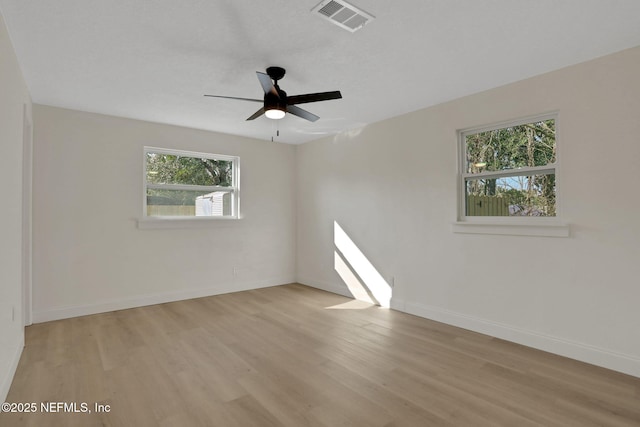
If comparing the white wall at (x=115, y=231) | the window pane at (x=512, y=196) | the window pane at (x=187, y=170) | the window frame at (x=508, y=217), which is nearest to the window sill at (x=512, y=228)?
the window frame at (x=508, y=217)

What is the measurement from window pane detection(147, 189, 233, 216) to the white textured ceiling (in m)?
1.44

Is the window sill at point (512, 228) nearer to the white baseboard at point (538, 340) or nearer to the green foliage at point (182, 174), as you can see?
the white baseboard at point (538, 340)

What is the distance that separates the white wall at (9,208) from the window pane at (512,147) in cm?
414

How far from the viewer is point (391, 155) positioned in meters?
4.44

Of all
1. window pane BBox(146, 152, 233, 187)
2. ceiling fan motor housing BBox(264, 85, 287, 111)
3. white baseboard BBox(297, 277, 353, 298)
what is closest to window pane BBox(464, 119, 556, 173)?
ceiling fan motor housing BBox(264, 85, 287, 111)

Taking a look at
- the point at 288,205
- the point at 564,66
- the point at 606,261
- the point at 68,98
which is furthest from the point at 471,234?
the point at 68,98

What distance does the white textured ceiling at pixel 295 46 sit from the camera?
212cm

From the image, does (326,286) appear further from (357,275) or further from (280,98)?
(280,98)

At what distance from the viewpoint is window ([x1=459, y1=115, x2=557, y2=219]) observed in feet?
10.4

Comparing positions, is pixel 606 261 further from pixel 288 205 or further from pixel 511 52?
pixel 288 205

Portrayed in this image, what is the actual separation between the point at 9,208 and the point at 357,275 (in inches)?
153

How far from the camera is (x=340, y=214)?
524 cm

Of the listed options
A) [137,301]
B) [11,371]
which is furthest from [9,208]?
[137,301]

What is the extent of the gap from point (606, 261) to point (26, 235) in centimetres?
556
